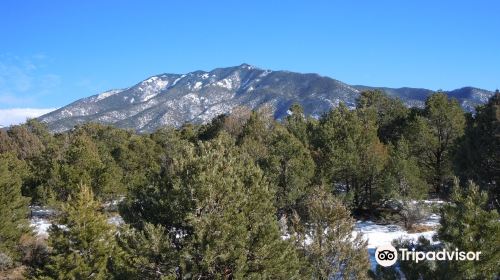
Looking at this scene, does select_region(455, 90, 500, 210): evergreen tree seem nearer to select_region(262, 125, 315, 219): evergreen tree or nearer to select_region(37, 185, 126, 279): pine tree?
select_region(262, 125, 315, 219): evergreen tree

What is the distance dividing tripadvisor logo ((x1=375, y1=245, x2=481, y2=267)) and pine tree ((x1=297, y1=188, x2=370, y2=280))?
3802 millimetres

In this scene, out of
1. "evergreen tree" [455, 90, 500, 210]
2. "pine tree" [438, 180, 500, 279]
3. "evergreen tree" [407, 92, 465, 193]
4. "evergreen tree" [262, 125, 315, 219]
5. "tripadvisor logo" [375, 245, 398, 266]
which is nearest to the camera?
"pine tree" [438, 180, 500, 279]

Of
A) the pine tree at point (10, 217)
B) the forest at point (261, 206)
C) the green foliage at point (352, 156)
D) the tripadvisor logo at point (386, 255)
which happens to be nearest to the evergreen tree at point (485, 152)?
the forest at point (261, 206)

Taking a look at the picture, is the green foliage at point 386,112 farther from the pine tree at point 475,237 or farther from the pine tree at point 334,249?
the pine tree at point 475,237

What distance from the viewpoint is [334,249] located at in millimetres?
17547

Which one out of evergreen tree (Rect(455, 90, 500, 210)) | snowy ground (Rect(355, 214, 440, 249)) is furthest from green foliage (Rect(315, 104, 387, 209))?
evergreen tree (Rect(455, 90, 500, 210))

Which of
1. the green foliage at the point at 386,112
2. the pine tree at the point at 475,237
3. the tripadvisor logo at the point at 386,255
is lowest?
the tripadvisor logo at the point at 386,255

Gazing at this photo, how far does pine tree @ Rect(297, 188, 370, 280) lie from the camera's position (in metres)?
17.3

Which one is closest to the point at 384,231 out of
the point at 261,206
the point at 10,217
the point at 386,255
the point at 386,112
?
the point at 261,206

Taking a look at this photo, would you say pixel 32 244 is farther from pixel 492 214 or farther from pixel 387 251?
pixel 492 214

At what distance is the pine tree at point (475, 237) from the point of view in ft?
35.6

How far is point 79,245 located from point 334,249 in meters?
12.7

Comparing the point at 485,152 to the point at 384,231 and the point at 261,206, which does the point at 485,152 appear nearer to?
the point at 384,231

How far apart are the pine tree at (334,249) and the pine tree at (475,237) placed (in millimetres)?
6362
